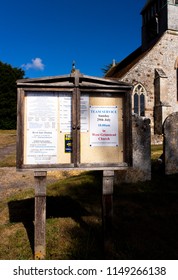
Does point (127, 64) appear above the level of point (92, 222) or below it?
above

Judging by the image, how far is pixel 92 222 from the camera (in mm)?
4113

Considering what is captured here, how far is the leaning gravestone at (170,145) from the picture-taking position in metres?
7.13

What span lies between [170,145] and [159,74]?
14936mm

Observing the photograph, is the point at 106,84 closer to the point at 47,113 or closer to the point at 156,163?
the point at 47,113

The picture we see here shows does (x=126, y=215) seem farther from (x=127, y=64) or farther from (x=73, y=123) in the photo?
(x=127, y=64)

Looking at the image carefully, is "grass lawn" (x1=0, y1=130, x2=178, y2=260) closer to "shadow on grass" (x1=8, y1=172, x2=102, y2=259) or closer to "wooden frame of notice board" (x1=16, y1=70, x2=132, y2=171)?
"shadow on grass" (x1=8, y1=172, x2=102, y2=259)

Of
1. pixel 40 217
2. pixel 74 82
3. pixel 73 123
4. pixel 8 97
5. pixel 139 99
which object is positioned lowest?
pixel 40 217

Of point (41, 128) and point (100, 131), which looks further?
point (100, 131)

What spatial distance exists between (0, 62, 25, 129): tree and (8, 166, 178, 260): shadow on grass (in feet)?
106

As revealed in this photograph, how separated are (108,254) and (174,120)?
5.16 m

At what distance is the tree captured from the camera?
36469 millimetres

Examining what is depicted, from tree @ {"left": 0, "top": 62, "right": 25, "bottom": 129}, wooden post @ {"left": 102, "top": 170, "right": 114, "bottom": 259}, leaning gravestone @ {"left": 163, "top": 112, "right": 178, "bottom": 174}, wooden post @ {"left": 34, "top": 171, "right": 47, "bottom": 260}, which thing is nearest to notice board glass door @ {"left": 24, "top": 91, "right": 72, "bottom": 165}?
wooden post @ {"left": 34, "top": 171, "right": 47, "bottom": 260}

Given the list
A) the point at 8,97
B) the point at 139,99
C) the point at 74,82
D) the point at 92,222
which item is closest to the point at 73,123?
the point at 74,82

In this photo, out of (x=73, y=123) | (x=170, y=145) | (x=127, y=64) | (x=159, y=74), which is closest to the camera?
(x=73, y=123)
